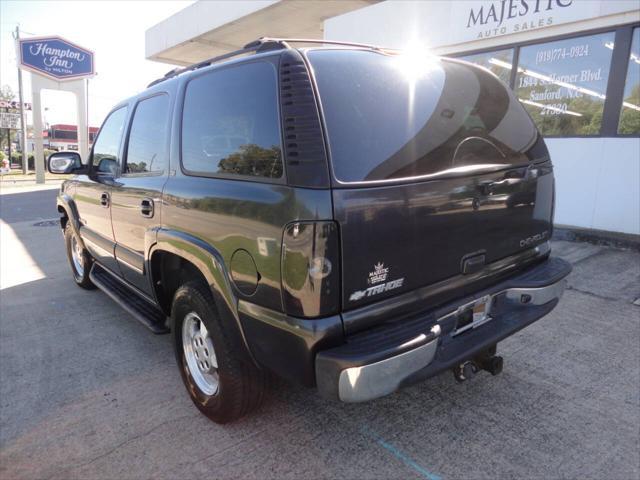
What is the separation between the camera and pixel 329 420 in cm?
273

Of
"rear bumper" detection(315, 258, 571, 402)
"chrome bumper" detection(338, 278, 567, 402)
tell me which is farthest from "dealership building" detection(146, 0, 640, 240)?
Answer: "chrome bumper" detection(338, 278, 567, 402)

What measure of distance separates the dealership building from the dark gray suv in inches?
164

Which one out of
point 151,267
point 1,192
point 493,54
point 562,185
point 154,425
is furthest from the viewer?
point 1,192

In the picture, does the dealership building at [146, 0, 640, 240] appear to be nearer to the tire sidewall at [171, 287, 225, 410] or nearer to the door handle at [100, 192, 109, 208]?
the tire sidewall at [171, 287, 225, 410]

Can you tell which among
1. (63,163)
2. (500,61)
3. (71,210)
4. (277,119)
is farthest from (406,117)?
(500,61)

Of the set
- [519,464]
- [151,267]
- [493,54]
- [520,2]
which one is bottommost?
[519,464]

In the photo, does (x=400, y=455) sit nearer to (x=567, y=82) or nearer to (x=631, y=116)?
(x=631, y=116)

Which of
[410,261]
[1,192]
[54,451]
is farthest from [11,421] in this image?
[1,192]

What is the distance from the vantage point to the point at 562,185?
275 inches

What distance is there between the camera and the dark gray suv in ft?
6.40

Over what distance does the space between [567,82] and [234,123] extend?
6341 millimetres

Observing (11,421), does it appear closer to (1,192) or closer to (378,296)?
(378,296)

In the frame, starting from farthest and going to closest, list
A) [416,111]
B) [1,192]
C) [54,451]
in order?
[1,192]
[54,451]
[416,111]

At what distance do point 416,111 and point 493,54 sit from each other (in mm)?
6382
